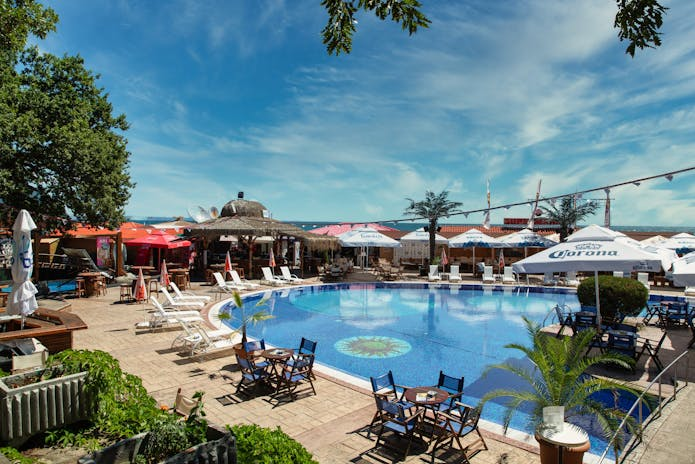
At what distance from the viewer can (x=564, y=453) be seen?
4.16 meters

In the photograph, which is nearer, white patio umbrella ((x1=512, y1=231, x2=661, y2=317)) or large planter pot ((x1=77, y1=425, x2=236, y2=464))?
large planter pot ((x1=77, y1=425, x2=236, y2=464))

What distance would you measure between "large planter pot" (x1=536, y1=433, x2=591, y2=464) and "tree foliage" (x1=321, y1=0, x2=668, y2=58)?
154 inches

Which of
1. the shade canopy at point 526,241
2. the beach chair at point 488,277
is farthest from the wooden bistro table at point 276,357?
the shade canopy at point 526,241

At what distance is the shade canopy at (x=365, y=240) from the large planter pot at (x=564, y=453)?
19.4 metres

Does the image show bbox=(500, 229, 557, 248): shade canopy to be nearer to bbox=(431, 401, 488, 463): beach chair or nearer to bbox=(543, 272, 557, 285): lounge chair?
bbox=(543, 272, 557, 285): lounge chair

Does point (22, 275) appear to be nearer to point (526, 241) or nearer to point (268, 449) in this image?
point (268, 449)

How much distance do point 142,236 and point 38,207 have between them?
22.3 feet

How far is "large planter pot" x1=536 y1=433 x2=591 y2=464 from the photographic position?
163 inches

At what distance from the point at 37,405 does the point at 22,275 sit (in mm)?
3803

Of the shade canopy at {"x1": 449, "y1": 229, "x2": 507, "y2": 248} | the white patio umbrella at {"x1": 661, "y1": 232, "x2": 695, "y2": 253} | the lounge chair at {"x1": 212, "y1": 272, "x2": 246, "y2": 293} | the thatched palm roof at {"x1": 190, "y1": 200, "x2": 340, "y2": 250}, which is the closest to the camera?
the lounge chair at {"x1": 212, "y1": 272, "x2": 246, "y2": 293}

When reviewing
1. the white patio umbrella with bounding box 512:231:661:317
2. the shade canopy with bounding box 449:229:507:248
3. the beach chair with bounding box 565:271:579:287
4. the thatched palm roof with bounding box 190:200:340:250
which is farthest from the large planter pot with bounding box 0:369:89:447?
the beach chair with bounding box 565:271:579:287

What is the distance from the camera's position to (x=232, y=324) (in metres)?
13.5

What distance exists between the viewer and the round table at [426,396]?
17.7 ft

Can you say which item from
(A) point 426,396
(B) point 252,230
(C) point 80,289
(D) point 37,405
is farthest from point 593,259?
(C) point 80,289
